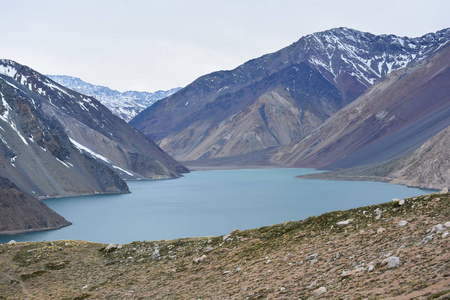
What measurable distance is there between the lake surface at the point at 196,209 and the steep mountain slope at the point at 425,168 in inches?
217

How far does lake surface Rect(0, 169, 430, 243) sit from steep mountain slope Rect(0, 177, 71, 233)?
3.75 m

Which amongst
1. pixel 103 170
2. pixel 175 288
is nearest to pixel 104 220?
pixel 103 170

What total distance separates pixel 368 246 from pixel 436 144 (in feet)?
498

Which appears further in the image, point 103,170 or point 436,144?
point 103,170

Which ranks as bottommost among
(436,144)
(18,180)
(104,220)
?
(436,144)

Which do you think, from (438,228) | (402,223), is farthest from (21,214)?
(438,228)

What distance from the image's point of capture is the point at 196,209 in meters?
119

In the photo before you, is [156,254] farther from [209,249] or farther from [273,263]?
[273,263]

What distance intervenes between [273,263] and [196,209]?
323 feet

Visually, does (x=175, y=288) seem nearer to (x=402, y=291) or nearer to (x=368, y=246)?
(x=368, y=246)

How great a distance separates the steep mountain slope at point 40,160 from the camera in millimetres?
143125

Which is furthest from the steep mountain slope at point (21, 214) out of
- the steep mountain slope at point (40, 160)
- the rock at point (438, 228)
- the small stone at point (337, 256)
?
the rock at point (438, 228)

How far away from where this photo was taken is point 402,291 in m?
13.6

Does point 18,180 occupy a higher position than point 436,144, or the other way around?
point 18,180
